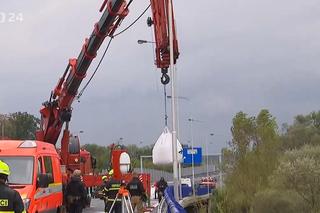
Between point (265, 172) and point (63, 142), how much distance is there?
830 cm

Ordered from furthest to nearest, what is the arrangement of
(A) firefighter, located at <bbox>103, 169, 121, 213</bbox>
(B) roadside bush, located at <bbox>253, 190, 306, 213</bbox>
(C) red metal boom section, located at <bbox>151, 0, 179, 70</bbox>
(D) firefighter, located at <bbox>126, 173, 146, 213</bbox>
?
(A) firefighter, located at <bbox>103, 169, 121, 213</bbox>, (D) firefighter, located at <bbox>126, 173, 146, 213</bbox>, (B) roadside bush, located at <bbox>253, 190, 306, 213</bbox>, (C) red metal boom section, located at <bbox>151, 0, 179, 70</bbox>

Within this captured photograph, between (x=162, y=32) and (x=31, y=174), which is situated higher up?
(x=162, y=32)

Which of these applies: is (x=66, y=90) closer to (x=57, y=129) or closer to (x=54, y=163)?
(x=57, y=129)

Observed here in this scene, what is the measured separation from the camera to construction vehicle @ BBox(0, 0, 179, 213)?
13461 mm

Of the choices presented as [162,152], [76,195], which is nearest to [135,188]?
[162,152]

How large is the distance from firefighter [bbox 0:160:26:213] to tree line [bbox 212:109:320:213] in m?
11.7

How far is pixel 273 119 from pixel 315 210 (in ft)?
29.5

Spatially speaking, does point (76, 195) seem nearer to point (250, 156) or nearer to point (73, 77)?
point (73, 77)

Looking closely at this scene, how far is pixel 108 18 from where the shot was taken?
69.6ft

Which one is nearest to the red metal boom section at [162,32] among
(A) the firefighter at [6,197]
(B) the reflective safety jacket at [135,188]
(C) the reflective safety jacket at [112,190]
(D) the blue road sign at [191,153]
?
(B) the reflective safety jacket at [135,188]

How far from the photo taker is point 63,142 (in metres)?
25.1

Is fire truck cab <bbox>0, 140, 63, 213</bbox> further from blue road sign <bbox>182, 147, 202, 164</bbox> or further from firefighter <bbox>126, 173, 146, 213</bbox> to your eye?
blue road sign <bbox>182, 147, 202, 164</bbox>

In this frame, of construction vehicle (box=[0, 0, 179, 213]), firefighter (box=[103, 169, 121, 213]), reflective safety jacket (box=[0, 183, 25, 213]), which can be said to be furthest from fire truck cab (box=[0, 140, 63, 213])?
reflective safety jacket (box=[0, 183, 25, 213])

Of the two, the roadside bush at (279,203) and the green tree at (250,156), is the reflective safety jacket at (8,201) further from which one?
the green tree at (250,156)
